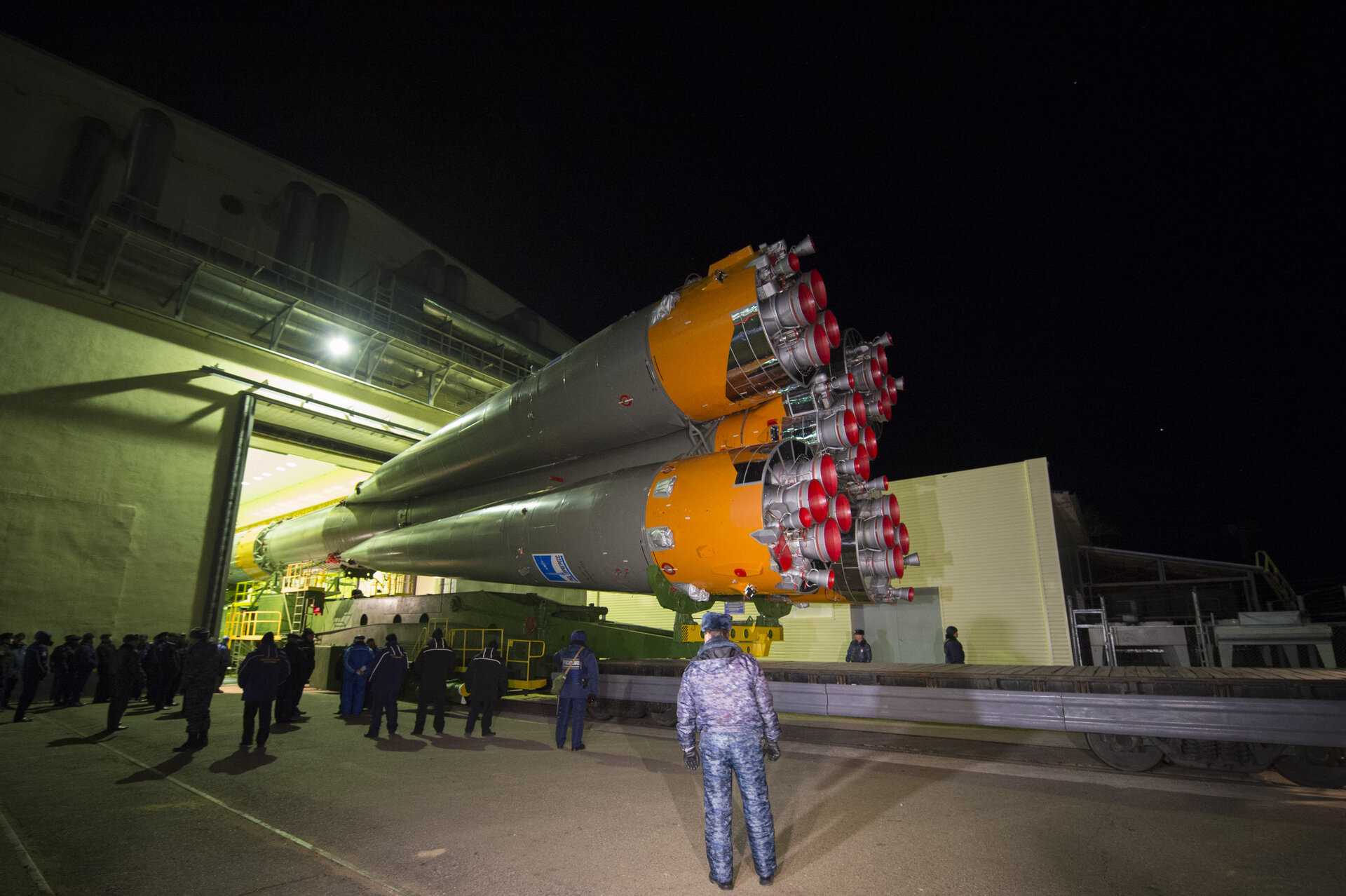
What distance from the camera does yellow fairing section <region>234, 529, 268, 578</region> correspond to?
20.0 metres

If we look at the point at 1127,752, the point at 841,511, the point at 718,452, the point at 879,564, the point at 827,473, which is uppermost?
the point at 718,452

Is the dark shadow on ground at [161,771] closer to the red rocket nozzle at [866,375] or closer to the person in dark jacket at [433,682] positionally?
the person in dark jacket at [433,682]

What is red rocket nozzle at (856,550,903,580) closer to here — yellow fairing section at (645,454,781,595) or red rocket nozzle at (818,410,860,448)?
yellow fairing section at (645,454,781,595)

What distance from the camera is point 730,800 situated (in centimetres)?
362

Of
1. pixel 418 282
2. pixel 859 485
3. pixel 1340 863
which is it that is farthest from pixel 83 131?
pixel 1340 863

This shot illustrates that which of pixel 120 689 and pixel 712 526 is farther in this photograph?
pixel 120 689

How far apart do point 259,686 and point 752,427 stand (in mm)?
6908

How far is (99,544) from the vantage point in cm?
1262

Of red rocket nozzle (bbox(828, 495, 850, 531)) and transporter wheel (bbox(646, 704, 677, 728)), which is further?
transporter wheel (bbox(646, 704, 677, 728))

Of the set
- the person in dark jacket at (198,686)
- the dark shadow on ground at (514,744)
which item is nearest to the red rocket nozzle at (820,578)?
the dark shadow on ground at (514,744)

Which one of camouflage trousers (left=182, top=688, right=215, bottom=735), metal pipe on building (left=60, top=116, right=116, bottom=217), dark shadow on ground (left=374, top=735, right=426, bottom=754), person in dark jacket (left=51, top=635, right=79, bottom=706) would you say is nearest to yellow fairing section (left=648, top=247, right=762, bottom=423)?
dark shadow on ground (left=374, top=735, right=426, bottom=754)

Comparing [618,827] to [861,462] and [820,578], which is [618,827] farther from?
[861,462]

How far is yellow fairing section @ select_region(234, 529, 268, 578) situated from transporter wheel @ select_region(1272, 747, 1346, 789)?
23.6 meters

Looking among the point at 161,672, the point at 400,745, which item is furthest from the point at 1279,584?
the point at 161,672
